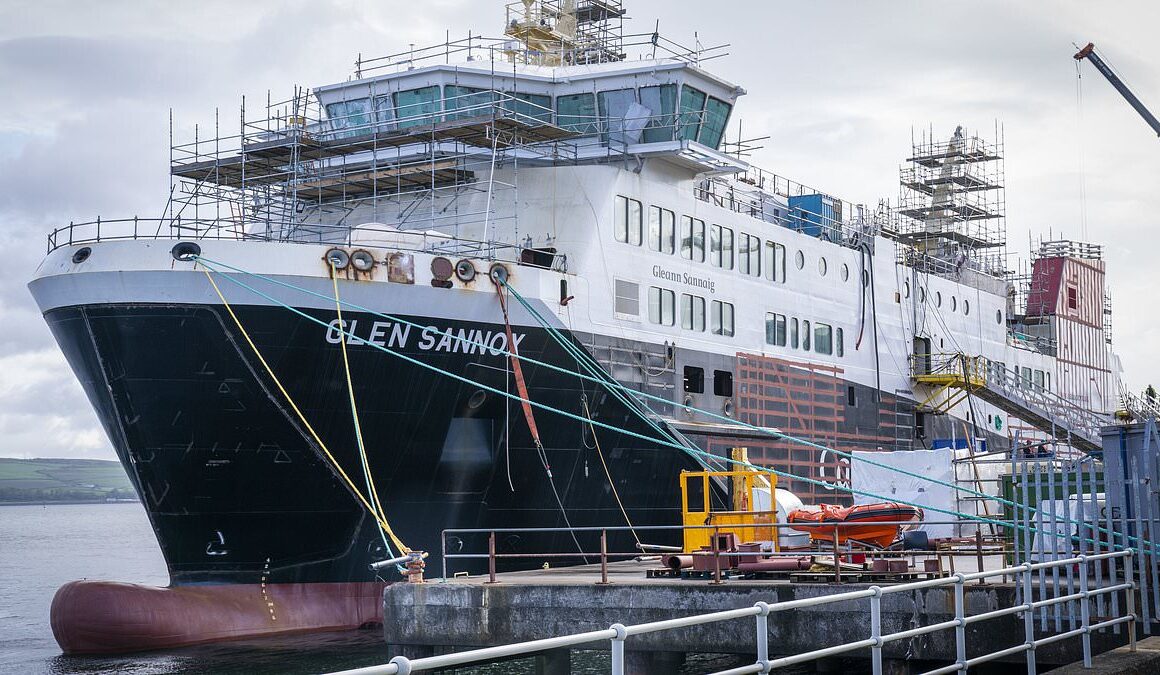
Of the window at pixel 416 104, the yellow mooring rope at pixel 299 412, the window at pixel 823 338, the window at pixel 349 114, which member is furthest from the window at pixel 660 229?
the yellow mooring rope at pixel 299 412

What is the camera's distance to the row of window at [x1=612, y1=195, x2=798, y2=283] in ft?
83.9

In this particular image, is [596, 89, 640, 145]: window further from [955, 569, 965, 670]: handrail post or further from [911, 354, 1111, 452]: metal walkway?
[955, 569, 965, 670]: handrail post

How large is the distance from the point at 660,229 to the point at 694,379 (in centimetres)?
310

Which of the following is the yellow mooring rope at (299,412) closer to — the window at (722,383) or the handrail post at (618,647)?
the window at (722,383)

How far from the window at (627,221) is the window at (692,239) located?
145cm

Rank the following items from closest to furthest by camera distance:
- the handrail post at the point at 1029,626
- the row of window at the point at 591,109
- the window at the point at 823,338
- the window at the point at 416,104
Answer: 1. the handrail post at the point at 1029,626
2. the row of window at the point at 591,109
3. the window at the point at 416,104
4. the window at the point at 823,338

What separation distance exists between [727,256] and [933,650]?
554 inches

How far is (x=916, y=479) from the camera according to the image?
91.1 feet

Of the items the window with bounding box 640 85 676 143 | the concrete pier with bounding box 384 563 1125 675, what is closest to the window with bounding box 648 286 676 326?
the window with bounding box 640 85 676 143

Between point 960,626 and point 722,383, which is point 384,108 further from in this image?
point 960,626

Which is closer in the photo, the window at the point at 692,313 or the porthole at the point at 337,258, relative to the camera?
the porthole at the point at 337,258

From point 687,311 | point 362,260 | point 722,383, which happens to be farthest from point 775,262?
point 362,260

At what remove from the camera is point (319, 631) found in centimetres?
2136

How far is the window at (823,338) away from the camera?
31281 millimetres
